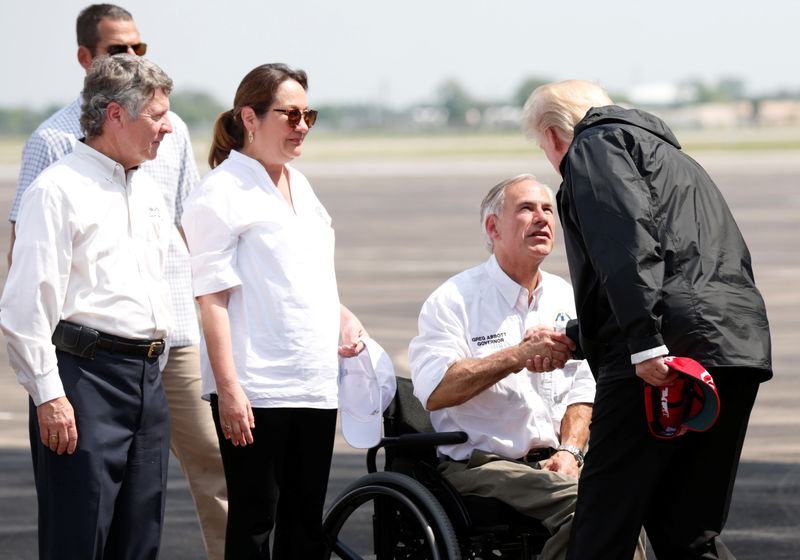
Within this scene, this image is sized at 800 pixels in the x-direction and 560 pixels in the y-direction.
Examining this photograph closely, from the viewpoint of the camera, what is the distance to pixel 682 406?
2.93 metres

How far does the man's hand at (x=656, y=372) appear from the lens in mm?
2818

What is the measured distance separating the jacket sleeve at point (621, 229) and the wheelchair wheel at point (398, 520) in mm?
844

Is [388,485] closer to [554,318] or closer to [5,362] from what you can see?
[554,318]

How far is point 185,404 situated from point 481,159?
2213 inches

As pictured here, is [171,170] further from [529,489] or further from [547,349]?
[529,489]

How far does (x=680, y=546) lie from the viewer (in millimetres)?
3086

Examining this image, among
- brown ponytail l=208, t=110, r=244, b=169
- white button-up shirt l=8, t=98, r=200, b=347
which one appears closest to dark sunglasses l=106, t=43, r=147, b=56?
white button-up shirt l=8, t=98, r=200, b=347

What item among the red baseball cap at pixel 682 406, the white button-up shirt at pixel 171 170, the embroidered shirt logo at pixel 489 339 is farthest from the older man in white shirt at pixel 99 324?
the red baseball cap at pixel 682 406

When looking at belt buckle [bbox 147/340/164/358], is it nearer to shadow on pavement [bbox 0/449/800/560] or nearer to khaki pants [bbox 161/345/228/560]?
khaki pants [bbox 161/345/228/560]

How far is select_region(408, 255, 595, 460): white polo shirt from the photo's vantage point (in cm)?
369

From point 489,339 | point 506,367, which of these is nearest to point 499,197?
point 489,339

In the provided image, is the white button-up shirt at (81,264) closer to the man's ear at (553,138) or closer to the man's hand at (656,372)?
the man's ear at (553,138)

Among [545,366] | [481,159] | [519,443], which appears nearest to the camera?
[545,366]

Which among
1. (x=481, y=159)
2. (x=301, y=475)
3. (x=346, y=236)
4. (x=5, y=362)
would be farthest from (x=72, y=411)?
(x=481, y=159)
